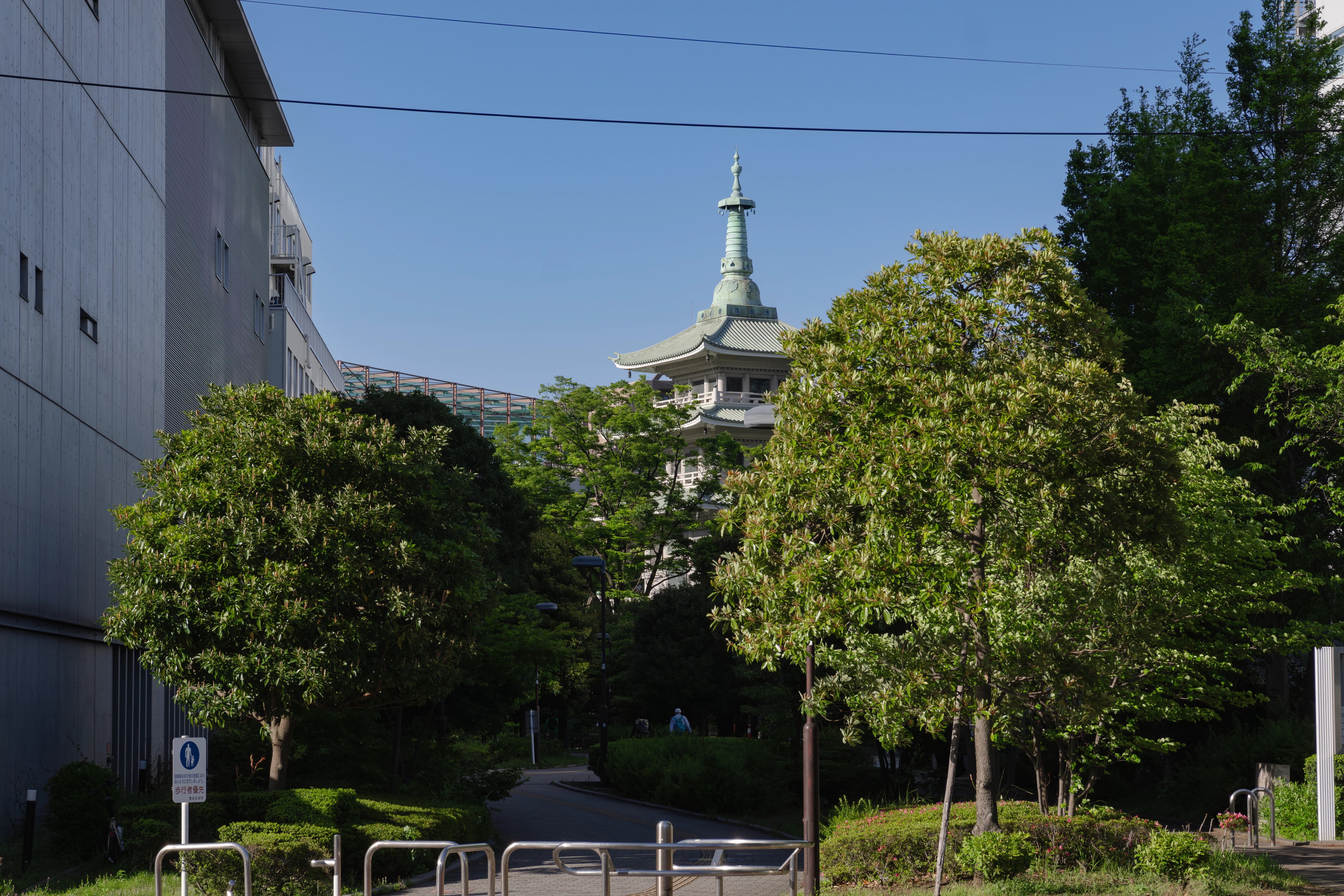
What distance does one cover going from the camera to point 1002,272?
50.6 ft

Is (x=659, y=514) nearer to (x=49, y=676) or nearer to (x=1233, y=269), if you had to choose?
(x=1233, y=269)

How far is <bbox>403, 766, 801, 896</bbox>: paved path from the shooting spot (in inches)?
648

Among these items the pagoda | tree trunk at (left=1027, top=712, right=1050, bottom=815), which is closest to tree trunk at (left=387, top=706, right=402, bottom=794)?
tree trunk at (left=1027, top=712, right=1050, bottom=815)

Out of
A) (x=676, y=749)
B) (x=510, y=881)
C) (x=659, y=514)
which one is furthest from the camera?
(x=659, y=514)

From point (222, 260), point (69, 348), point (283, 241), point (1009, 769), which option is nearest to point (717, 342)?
point (283, 241)

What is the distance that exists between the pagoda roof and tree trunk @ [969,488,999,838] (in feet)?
156

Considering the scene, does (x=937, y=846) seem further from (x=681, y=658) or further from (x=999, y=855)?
(x=681, y=658)

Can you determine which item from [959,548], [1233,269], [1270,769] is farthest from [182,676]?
[1233,269]

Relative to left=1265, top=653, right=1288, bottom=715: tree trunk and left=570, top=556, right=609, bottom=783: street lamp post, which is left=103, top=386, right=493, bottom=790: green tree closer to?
left=570, top=556, right=609, bottom=783: street lamp post

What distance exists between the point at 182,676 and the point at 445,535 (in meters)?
4.43

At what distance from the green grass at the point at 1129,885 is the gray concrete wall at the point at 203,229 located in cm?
2233

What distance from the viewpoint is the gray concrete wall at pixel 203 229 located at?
30.2 metres

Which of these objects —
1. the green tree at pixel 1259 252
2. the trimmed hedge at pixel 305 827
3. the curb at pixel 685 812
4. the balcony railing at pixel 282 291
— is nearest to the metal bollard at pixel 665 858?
the trimmed hedge at pixel 305 827

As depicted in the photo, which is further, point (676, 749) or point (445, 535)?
point (676, 749)
